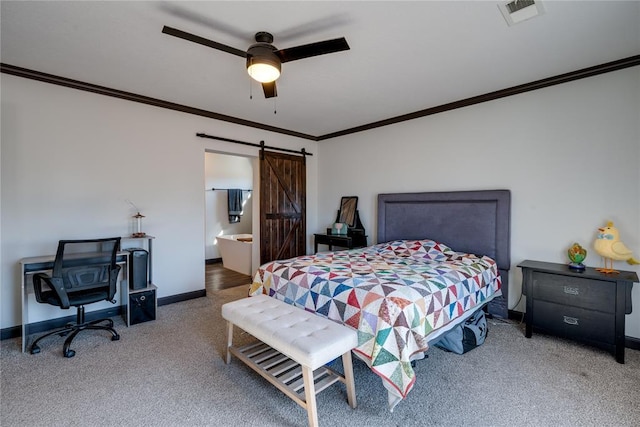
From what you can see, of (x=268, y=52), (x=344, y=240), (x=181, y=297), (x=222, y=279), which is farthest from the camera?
(x=222, y=279)

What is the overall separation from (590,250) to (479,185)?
1.24m

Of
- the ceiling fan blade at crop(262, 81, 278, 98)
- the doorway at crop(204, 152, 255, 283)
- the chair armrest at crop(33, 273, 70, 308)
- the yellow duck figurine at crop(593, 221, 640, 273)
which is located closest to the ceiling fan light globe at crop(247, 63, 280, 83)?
the ceiling fan blade at crop(262, 81, 278, 98)

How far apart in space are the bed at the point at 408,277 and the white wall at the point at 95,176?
166cm

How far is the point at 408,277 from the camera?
2.44 m

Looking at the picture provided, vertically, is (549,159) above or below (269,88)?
below

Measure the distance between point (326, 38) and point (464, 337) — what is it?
2870 millimetres

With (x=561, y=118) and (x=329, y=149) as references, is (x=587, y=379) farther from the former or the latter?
(x=329, y=149)

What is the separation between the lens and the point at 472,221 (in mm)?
3604

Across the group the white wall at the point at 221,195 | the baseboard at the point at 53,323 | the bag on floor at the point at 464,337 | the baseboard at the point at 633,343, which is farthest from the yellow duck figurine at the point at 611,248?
the white wall at the point at 221,195

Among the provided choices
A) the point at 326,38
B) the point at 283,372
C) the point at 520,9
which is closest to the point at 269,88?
the point at 326,38

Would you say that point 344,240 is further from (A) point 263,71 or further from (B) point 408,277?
(A) point 263,71

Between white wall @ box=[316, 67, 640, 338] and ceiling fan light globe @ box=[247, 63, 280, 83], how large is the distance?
262 cm

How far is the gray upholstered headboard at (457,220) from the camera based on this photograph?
338 cm

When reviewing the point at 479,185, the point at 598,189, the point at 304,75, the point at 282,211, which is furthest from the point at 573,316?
the point at 282,211
